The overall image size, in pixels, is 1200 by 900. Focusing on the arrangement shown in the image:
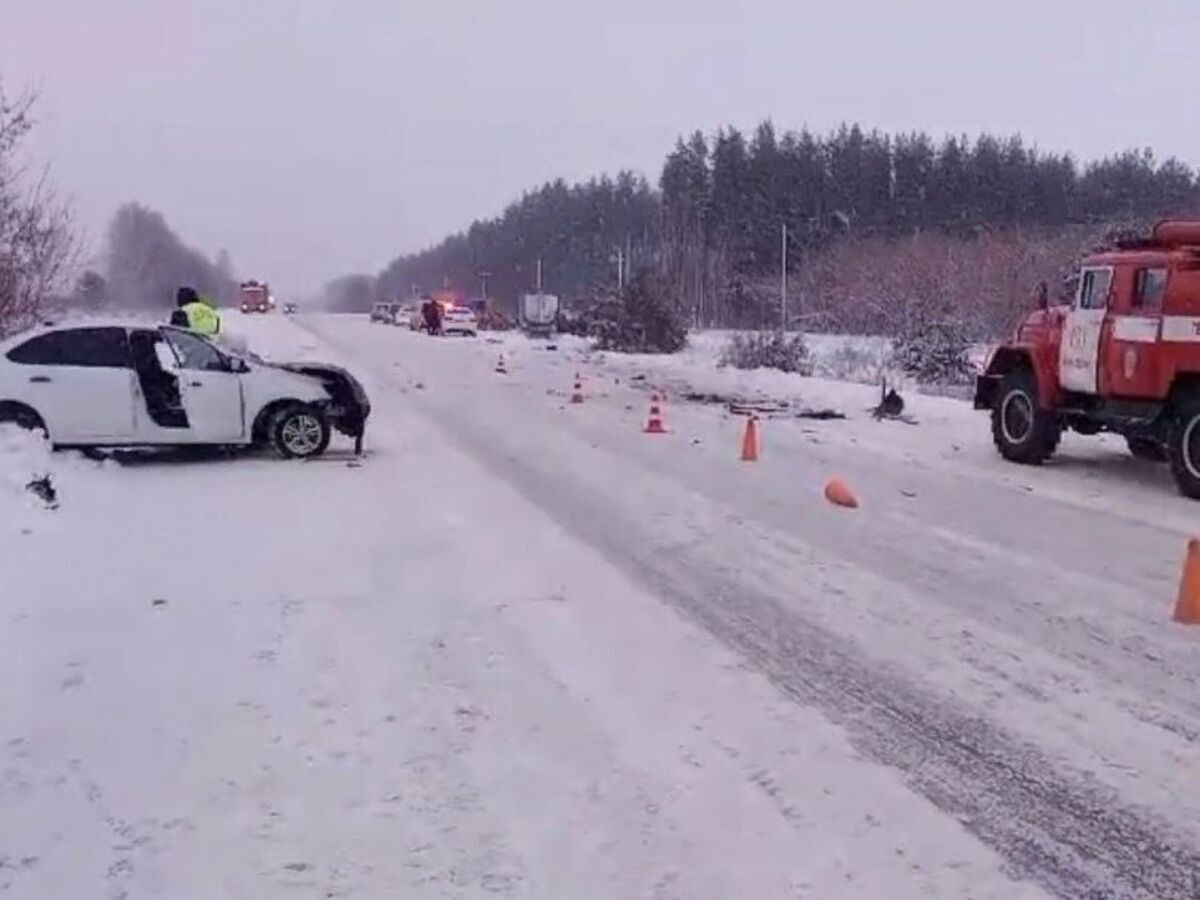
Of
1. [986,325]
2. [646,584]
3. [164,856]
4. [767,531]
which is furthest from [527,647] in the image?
[986,325]

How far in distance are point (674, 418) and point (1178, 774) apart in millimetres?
15490

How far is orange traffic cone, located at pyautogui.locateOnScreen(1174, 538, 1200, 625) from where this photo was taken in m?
7.62

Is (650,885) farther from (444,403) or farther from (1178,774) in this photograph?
(444,403)

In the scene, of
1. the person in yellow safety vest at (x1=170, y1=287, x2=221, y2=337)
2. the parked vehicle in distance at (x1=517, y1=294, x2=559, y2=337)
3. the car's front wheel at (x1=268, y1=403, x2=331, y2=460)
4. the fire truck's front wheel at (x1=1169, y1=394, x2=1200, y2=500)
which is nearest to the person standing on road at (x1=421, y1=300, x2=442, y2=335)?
the parked vehicle in distance at (x1=517, y1=294, x2=559, y2=337)

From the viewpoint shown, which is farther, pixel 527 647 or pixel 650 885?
pixel 527 647

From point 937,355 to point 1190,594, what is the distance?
79.7ft

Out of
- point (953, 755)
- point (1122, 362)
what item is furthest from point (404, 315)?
point (953, 755)

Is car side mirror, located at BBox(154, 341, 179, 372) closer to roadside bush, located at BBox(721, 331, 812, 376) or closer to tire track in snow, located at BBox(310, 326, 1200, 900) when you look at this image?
tire track in snow, located at BBox(310, 326, 1200, 900)

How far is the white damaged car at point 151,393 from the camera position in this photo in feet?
45.2

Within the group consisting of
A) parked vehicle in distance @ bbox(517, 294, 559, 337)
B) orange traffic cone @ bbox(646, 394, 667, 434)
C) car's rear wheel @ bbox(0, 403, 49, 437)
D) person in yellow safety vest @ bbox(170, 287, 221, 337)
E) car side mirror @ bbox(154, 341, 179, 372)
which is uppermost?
person in yellow safety vest @ bbox(170, 287, 221, 337)

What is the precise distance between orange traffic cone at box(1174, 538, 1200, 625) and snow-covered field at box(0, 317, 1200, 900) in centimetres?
13

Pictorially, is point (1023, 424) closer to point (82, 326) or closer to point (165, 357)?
point (165, 357)

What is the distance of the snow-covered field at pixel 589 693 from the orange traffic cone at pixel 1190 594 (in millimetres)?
127

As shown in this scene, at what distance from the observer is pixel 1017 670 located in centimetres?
666
